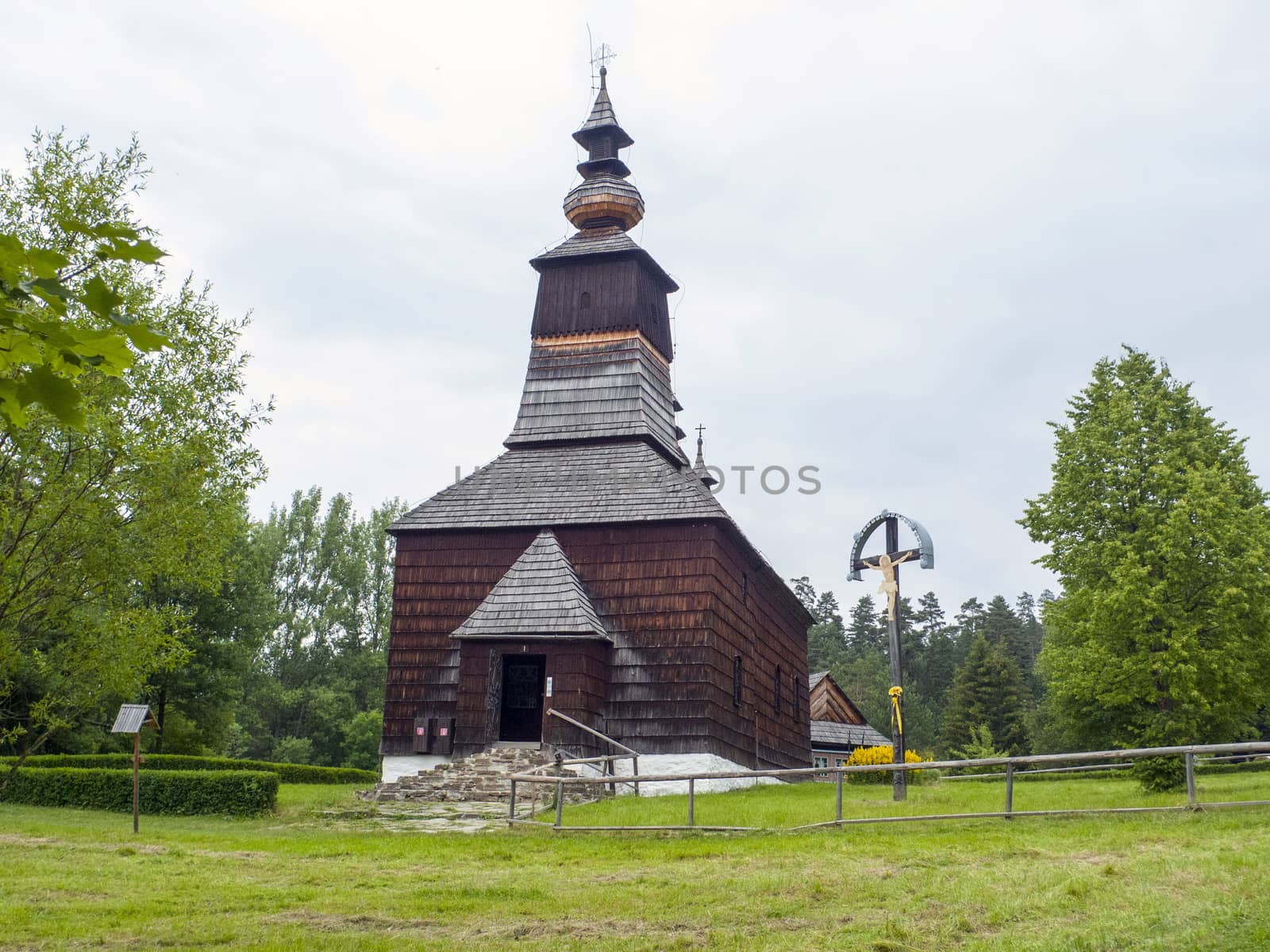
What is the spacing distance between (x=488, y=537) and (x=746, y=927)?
17.1 meters

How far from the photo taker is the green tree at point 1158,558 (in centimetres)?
2267

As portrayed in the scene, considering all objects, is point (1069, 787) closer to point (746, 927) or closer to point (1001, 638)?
point (746, 927)

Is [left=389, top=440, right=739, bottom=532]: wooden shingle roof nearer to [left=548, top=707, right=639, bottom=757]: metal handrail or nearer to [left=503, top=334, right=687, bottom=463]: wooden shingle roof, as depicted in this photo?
[left=503, top=334, right=687, bottom=463]: wooden shingle roof

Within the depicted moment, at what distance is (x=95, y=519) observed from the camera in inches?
514

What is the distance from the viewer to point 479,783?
18.9 m

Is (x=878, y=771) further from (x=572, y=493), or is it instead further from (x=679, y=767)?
(x=572, y=493)

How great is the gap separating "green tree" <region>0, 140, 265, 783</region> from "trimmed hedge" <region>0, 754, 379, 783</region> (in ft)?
33.8

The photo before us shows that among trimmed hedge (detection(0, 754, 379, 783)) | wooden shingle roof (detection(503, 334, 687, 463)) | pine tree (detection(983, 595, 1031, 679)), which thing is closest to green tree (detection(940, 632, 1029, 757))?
pine tree (detection(983, 595, 1031, 679))

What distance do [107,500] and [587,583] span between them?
11853 mm

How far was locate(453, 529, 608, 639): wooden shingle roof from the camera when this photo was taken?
2175cm

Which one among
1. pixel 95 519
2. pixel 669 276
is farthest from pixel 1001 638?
pixel 95 519

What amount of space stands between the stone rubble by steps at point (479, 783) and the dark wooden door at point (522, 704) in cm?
481

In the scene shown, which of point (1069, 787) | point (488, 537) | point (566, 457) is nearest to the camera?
point (1069, 787)

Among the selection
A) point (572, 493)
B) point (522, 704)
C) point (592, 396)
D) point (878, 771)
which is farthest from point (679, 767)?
point (592, 396)
